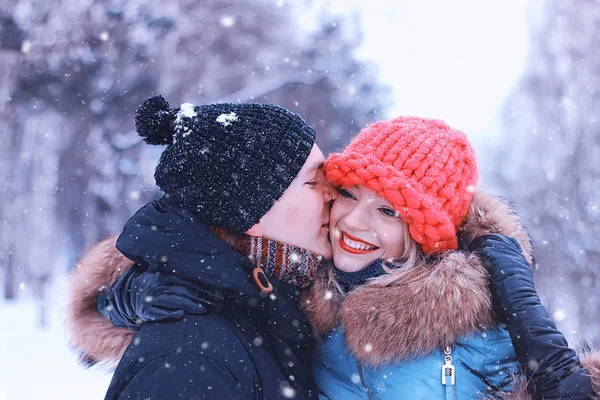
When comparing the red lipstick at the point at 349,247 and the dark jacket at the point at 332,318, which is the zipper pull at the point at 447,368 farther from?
the red lipstick at the point at 349,247

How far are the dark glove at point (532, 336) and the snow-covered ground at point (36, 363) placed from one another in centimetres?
510

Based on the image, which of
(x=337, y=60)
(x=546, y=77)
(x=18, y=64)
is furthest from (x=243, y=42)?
(x=546, y=77)

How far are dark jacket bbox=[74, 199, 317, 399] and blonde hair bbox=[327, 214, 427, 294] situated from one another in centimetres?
20

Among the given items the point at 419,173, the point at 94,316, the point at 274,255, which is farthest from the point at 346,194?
the point at 94,316

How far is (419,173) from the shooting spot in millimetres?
2178

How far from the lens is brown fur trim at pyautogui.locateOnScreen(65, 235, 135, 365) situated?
2463mm

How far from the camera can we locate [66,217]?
23.3 feet

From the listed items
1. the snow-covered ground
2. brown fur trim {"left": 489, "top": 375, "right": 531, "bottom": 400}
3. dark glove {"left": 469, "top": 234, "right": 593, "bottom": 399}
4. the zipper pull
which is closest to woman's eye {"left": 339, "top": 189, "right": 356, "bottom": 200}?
dark glove {"left": 469, "top": 234, "right": 593, "bottom": 399}

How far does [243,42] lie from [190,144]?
16.9 ft

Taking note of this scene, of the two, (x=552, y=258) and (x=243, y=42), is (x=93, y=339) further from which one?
(x=552, y=258)

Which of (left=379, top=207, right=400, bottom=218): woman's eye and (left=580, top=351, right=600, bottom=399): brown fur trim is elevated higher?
(left=379, top=207, right=400, bottom=218): woman's eye

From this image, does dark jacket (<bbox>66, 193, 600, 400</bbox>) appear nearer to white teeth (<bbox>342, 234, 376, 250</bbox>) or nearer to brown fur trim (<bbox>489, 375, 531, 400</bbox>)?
brown fur trim (<bbox>489, 375, 531, 400</bbox>)

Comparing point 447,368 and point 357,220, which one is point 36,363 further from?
point 447,368

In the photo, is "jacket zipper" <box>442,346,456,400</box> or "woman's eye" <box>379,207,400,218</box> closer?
"jacket zipper" <box>442,346,456,400</box>
